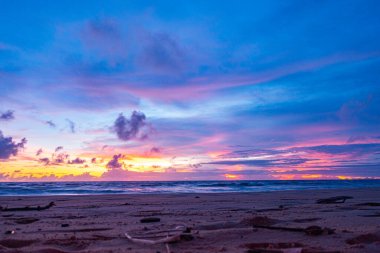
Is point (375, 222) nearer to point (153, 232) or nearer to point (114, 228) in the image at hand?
point (153, 232)

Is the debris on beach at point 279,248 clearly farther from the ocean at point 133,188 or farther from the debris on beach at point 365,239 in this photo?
the ocean at point 133,188

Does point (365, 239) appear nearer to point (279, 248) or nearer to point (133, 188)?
point (279, 248)

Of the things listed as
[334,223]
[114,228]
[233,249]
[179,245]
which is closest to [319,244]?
[233,249]

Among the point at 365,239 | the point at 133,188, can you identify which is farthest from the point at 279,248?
the point at 133,188

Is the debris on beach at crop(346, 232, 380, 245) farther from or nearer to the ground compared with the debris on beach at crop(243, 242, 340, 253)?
farther from the ground

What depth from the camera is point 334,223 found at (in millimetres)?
7215

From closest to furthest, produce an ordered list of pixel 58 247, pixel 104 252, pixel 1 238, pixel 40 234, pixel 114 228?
1. pixel 104 252
2. pixel 58 247
3. pixel 1 238
4. pixel 40 234
5. pixel 114 228

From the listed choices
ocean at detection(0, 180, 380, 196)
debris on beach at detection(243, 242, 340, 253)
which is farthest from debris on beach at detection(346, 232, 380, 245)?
ocean at detection(0, 180, 380, 196)

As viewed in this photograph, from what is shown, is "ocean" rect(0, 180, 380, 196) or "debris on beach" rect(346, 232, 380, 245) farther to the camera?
"ocean" rect(0, 180, 380, 196)

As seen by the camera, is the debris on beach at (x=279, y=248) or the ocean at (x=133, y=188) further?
the ocean at (x=133, y=188)

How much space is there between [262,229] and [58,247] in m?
3.11

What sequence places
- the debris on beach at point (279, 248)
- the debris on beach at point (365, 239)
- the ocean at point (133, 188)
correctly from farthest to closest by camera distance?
the ocean at point (133, 188) < the debris on beach at point (365, 239) < the debris on beach at point (279, 248)

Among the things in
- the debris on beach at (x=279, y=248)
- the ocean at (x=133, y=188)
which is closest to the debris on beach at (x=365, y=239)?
the debris on beach at (x=279, y=248)

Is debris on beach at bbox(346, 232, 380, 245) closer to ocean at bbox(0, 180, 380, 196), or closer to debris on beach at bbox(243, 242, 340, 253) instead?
debris on beach at bbox(243, 242, 340, 253)
